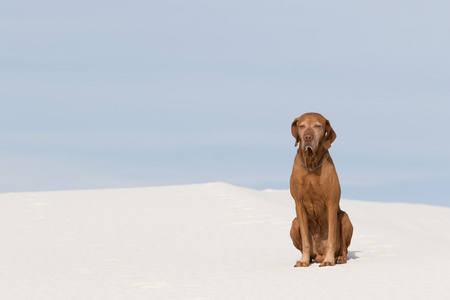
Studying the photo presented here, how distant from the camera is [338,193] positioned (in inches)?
433

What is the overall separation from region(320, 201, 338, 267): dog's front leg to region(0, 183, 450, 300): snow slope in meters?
0.25

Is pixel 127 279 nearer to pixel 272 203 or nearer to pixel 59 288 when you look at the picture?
pixel 59 288

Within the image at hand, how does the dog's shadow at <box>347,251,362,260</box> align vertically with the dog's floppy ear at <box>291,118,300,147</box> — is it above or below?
below

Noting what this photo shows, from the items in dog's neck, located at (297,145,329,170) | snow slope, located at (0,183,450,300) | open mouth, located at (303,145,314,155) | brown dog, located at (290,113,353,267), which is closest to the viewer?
snow slope, located at (0,183,450,300)

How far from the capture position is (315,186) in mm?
10836

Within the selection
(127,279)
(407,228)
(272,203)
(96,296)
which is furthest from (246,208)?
(96,296)

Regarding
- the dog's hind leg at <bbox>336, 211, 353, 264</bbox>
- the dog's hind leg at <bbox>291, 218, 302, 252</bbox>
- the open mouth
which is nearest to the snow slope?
the dog's hind leg at <bbox>336, 211, 353, 264</bbox>

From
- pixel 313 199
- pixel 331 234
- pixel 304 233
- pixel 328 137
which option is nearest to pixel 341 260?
pixel 331 234

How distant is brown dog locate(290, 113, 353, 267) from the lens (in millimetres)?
10680

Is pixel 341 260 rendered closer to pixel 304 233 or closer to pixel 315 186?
pixel 304 233

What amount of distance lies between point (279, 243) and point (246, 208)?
4.88 meters

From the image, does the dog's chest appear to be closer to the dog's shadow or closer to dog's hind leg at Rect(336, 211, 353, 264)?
dog's hind leg at Rect(336, 211, 353, 264)

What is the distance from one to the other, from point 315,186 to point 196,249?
5373mm

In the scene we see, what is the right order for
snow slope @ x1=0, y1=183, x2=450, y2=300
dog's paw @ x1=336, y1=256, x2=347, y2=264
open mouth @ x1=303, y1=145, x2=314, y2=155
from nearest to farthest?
snow slope @ x1=0, y1=183, x2=450, y2=300 < open mouth @ x1=303, y1=145, x2=314, y2=155 < dog's paw @ x1=336, y1=256, x2=347, y2=264
